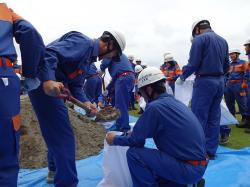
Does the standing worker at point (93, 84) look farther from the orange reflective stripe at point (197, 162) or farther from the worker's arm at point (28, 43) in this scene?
the worker's arm at point (28, 43)

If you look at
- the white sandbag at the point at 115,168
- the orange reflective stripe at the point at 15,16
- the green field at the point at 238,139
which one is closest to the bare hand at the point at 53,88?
the orange reflective stripe at the point at 15,16

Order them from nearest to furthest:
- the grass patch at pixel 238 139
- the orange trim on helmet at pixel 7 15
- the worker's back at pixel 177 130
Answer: the orange trim on helmet at pixel 7 15
the worker's back at pixel 177 130
the grass patch at pixel 238 139

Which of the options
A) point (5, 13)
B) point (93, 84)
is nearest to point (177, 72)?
point (93, 84)

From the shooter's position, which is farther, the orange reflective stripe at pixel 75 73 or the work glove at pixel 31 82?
the orange reflective stripe at pixel 75 73

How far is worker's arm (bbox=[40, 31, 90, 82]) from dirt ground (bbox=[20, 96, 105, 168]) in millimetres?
1991

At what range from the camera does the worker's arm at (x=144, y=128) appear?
2.90 metres

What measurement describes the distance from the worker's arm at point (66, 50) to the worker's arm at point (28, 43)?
0.36 metres

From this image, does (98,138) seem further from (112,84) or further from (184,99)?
(184,99)

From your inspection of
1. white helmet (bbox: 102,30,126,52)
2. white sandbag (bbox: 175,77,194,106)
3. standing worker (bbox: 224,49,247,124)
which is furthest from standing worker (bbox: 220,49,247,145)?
white helmet (bbox: 102,30,126,52)

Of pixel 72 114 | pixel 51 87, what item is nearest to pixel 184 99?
pixel 72 114

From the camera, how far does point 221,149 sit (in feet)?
17.9

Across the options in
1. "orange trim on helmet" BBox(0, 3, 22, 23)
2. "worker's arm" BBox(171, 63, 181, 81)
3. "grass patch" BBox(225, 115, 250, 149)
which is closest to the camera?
"orange trim on helmet" BBox(0, 3, 22, 23)

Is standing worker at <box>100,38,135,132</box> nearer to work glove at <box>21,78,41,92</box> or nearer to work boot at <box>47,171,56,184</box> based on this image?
work boot at <box>47,171,56,184</box>

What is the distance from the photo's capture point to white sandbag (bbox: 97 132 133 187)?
3555mm
